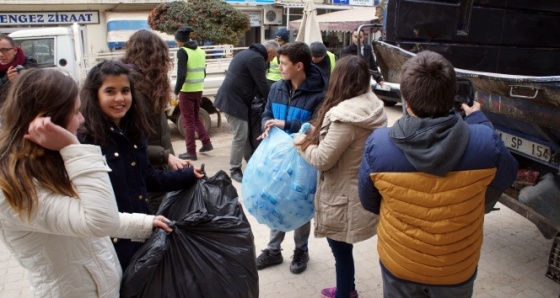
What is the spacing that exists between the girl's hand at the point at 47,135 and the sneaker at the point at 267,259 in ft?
7.49

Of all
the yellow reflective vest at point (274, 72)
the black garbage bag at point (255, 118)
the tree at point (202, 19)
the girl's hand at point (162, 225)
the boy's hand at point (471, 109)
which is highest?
the tree at point (202, 19)

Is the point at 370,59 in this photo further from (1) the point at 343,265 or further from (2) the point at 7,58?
(2) the point at 7,58

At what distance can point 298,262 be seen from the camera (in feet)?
11.4

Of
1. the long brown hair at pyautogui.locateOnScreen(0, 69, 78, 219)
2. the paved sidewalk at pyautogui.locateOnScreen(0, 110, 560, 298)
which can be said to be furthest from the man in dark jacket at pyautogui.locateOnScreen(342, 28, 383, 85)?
the long brown hair at pyautogui.locateOnScreen(0, 69, 78, 219)

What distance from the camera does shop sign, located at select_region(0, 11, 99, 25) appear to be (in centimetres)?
1532

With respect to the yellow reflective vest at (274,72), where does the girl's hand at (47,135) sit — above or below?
above

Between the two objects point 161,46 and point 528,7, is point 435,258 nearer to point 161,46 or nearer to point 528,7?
point 161,46

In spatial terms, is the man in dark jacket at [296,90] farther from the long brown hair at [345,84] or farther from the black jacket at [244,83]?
the black jacket at [244,83]

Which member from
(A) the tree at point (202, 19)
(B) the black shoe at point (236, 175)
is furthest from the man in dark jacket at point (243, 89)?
(A) the tree at point (202, 19)

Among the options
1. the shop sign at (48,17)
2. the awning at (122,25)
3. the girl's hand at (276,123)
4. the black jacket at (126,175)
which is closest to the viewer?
the black jacket at (126,175)

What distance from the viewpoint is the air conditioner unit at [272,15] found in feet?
62.0

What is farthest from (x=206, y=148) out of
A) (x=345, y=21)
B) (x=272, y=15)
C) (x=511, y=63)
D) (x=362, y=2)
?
(x=362, y=2)

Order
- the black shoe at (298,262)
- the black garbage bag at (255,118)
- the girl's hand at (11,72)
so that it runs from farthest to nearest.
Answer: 1. the black garbage bag at (255,118)
2. the girl's hand at (11,72)
3. the black shoe at (298,262)

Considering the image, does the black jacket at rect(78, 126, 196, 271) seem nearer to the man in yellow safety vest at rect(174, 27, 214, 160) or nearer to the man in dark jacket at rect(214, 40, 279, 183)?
the man in dark jacket at rect(214, 40, 279, 183)
